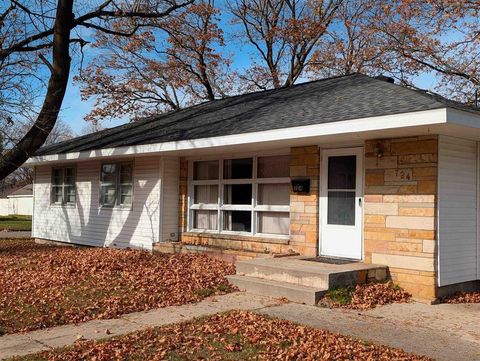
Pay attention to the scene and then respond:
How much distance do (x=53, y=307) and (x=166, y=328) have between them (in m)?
1.98

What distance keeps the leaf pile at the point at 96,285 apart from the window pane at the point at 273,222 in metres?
1.19

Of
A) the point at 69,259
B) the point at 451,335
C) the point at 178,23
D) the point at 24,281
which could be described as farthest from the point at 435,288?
the point at 178,23

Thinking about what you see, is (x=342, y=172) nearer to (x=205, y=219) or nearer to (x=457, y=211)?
(x=457, y=211)

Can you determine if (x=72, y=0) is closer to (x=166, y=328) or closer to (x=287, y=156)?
(x=287, y=156)

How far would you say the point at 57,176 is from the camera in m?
16.7

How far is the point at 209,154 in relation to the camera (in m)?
12.2

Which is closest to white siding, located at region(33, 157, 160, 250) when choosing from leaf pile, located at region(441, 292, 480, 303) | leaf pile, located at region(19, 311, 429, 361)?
leaf pile, located at region(19, 311, 429, 361)

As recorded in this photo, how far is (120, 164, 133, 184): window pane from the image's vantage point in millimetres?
13773

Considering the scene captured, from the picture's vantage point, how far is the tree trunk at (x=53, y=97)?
1314cm

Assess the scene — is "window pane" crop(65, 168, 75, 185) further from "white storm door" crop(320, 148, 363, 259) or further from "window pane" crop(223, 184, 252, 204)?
"white storm door" crop(320, 148, 363, 259)

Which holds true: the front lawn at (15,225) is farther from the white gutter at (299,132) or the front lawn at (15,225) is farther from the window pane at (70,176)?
the white gutter at (299,132)

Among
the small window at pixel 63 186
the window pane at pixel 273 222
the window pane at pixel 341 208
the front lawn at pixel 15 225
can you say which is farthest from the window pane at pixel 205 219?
the front lawn at pixel 15 225

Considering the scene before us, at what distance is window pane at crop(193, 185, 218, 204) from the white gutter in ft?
4.63

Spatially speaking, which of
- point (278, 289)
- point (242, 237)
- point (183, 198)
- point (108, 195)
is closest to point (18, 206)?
point (108, 195)
